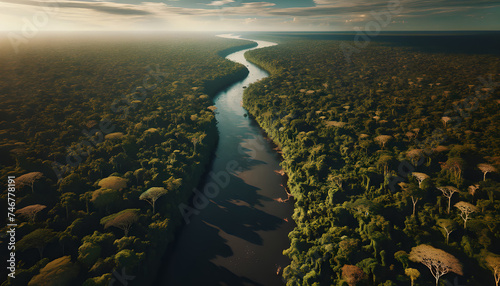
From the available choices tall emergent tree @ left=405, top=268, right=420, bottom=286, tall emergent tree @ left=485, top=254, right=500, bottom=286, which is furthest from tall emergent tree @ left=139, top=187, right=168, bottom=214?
tall emergent tree @ left=485, top=254, right=500, bottom=286

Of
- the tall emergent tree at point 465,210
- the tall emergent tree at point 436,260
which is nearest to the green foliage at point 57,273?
the tall emergent tree at point 436,260

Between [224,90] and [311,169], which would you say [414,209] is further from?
[224,90]

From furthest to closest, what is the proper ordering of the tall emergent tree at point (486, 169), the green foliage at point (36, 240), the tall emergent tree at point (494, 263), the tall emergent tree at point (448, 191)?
the tall emergent tree at point (486, 169) → the tall emergent tree at point (448, 191) → the green foliage at point (36, 240) → the tall emergent tree at point (494, 263)

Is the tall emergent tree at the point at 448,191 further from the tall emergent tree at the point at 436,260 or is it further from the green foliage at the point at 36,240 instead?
the green foliage at the point at 36,240

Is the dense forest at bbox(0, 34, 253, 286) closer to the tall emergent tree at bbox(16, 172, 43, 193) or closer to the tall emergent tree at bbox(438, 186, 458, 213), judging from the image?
the tall emergent tree at bbox(16, 172, 43, 193)

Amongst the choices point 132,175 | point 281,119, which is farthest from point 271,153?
point 132,175

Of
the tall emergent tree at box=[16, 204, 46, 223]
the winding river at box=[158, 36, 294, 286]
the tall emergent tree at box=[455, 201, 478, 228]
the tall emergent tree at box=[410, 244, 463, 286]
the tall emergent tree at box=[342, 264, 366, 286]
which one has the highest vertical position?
the tall emergent tree at box=[455, 201, 478, 228]

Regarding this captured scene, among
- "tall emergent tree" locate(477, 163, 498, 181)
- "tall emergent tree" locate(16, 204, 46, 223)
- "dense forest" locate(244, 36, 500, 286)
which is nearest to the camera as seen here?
"dense forest" locate(244, 36, 500, 286)
